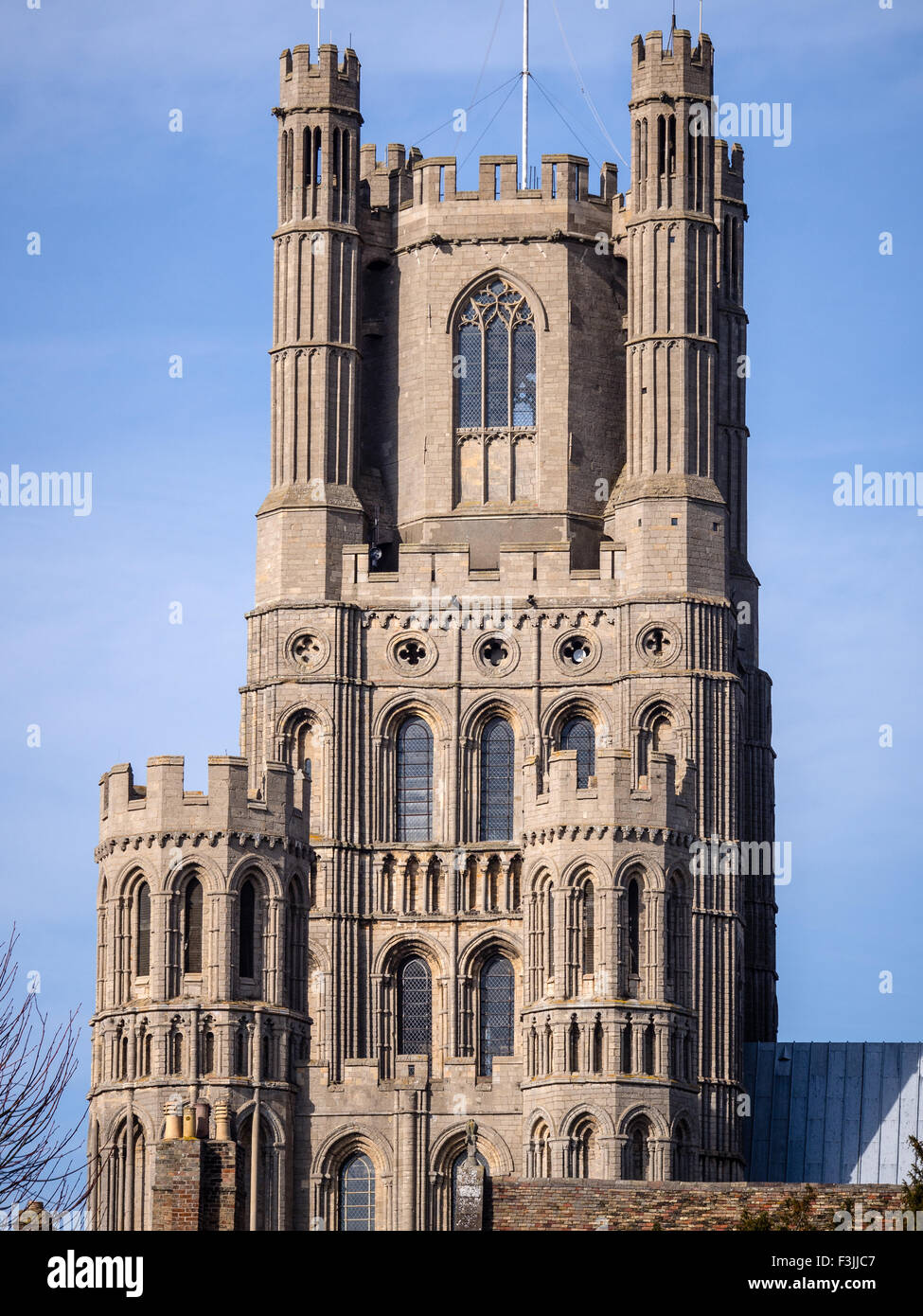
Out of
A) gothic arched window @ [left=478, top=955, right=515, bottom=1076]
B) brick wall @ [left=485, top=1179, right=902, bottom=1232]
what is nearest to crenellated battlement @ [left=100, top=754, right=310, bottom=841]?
gothic arched window @ [left=478, top=955, right=515, bottom=1076]

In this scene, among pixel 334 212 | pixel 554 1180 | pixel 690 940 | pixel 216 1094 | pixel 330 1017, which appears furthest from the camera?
pixel 334 212

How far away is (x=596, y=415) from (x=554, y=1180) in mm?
34501

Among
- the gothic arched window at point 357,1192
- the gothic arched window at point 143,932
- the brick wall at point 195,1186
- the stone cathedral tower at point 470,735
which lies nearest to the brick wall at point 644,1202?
the brick wall at point 195,1186

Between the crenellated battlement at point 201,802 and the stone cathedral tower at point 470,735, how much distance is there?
84 millimetres

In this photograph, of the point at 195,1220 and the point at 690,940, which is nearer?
the point at 195,1220

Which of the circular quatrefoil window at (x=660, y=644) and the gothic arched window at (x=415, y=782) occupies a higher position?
the circular quatrefoil window at (x=660, y=644)

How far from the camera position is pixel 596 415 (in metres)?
102

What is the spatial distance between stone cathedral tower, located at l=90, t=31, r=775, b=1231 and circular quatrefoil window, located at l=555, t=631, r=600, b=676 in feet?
0.30

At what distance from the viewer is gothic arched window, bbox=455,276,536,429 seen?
102m

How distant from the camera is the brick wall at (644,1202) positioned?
68125mm

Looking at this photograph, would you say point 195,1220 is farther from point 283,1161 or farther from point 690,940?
point 690,940

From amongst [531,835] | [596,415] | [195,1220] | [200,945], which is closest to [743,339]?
[596,415]

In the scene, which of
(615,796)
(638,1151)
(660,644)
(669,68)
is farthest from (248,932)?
(669,68)

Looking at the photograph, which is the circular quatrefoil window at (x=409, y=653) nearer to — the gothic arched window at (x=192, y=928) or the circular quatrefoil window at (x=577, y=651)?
the circular quatrefoil window at (x=577, y=651)
